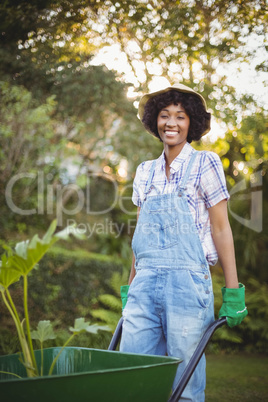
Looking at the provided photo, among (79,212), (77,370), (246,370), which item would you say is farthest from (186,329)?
(79,212)

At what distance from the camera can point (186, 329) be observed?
2188 millimetres

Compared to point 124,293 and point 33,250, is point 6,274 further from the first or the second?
point 124,293

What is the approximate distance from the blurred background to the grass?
13.1 inches

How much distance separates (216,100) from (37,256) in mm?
4530

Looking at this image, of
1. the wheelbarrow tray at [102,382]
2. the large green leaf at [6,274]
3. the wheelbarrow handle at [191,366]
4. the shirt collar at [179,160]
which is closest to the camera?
the wheelbarrow tray at [102,382]

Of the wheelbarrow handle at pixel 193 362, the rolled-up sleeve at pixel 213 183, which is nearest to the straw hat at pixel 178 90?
the rolled-up sleeve at pixel 213 183

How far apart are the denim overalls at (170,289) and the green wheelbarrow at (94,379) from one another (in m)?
0.22

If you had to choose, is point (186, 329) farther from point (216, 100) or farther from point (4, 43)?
point (4, 43)

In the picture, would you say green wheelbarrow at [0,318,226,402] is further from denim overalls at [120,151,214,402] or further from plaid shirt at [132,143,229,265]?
plaid shirt at [132,143,229,265]

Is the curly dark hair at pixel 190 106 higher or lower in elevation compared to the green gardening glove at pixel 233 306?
higher

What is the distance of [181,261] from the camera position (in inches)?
87.9

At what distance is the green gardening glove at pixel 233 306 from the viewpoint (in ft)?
7.20

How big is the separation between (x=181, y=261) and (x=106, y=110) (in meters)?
6.86

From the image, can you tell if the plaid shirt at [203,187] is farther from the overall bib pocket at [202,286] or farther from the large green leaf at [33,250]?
the large green leaf at [33,250]
